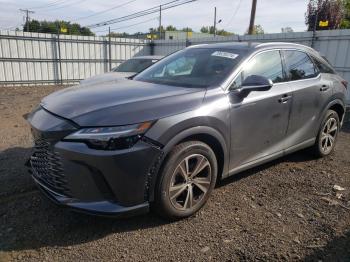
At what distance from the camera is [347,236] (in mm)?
2945

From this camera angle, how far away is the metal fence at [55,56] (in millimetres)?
13301

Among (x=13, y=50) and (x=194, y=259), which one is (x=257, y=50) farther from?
(x=13, y=50)

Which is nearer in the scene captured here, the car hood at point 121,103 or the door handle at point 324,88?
the car hood at point 121,103

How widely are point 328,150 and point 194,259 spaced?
349cm

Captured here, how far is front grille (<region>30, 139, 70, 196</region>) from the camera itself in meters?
2.63

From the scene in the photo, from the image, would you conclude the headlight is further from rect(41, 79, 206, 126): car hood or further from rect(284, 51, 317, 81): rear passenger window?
rect(284, 51, 317, 81): rear passenger window

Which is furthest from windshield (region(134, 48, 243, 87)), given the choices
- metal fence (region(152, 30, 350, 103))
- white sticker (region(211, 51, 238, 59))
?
metal fence (region(152, 30, 350, 103))

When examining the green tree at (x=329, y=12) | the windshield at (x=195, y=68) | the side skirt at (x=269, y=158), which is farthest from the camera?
the green tree at (x=329, y=12)

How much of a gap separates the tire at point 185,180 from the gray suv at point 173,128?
0.03ft

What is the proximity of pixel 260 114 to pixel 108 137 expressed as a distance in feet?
5.98

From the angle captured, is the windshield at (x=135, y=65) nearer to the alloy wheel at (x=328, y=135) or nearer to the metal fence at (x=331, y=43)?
the metal fence at (x=331, y=43)

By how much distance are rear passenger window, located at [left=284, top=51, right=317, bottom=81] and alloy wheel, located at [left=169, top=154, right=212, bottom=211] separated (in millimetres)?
1861

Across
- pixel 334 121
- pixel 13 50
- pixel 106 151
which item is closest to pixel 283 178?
pixel 334 121

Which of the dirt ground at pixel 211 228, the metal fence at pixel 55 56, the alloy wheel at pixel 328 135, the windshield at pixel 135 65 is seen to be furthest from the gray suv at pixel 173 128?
the metal fence at pixel 55 56
